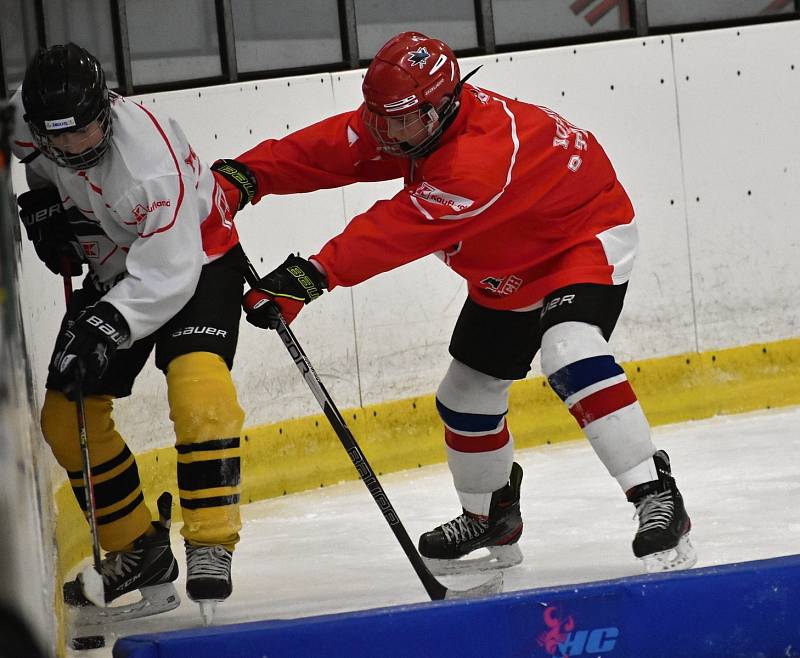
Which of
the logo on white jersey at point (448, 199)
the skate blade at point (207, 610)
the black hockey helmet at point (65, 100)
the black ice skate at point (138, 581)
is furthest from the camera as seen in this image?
the black ice skate at point (138, 581)

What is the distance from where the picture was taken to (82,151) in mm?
2385

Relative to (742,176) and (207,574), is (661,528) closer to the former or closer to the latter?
(207,574)

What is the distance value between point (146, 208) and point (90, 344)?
0.26m

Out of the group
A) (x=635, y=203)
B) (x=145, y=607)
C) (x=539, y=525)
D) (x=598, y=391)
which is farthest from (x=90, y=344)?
(x=635, y=203)

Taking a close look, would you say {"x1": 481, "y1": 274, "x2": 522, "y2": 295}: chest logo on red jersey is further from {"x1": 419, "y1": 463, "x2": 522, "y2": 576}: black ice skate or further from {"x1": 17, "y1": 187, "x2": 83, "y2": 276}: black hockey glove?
{"x1": 17, "y1": 187, "x2": 83, "y2": 276}: black hockey glove

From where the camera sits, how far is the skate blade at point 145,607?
2.78 m

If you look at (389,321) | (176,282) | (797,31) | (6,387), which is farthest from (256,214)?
(6,387)

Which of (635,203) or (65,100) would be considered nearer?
(65,100)

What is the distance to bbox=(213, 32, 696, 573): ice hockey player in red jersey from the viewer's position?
2.60 meters

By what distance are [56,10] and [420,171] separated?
6.94 ft

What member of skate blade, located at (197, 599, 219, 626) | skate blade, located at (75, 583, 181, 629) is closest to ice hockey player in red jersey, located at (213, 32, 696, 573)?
skate blade, located at (197, 599, 219, 626)

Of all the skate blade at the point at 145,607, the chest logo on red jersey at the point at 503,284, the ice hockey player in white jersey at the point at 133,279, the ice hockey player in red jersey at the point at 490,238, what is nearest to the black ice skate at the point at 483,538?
the ice hockey player in red jersey at the point at 490,238

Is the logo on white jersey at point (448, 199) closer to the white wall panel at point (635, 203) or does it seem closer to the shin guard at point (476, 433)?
the shin guard at point (476, 433)

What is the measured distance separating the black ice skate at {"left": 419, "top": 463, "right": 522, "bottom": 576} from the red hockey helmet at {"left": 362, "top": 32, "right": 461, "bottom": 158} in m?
0.86
